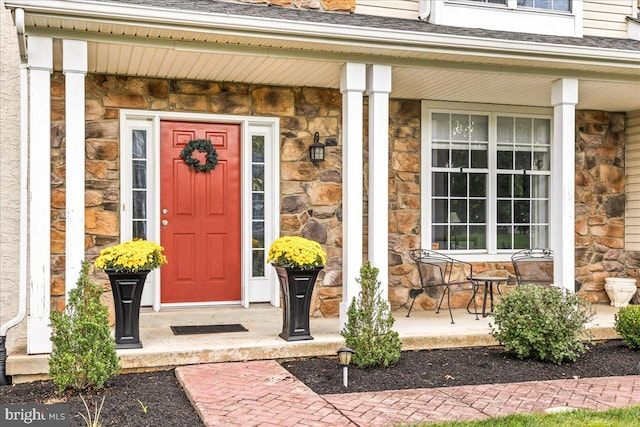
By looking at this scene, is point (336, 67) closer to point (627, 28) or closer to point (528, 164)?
point (528, 164)

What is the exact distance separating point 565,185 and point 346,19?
8.50 ft

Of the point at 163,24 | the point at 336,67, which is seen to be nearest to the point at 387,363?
the point at 336,67

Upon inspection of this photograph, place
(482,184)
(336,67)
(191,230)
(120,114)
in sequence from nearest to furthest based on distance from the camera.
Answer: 1. (336,67)
2. (120,114)
3. (191,230)
4. (482,184)

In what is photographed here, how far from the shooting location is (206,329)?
6.02 meters

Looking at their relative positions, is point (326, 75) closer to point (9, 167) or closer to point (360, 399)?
point (9, 167)

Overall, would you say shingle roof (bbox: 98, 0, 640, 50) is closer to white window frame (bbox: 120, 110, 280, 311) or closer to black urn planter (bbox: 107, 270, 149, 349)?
white window frame (bbox: 120, 110, 280, 311)

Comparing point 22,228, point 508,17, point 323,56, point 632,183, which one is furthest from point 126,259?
point 632,183

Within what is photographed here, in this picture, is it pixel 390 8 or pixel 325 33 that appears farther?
pixel 390 8

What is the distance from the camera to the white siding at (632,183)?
321 inches

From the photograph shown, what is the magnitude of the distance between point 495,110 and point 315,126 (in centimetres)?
220

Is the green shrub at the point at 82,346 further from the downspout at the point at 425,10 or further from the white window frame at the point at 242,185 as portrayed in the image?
the downspout at the point at 425,10

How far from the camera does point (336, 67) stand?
6.05 m

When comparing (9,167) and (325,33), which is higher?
(325,33)

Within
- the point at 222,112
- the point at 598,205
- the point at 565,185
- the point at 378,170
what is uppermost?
the point at 222,112
